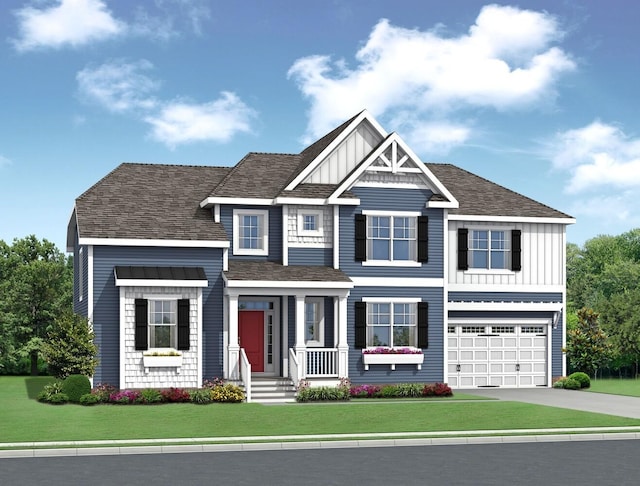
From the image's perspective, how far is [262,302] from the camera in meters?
34.5

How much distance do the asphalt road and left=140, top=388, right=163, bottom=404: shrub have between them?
1072cm

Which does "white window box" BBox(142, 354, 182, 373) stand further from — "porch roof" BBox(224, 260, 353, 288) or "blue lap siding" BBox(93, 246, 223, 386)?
"porch roof" BBox(224, 260, 353, 288)

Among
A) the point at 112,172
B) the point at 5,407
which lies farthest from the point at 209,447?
the point at 112,172

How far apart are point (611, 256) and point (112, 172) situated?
69388mm

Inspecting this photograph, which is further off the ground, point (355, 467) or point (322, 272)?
point (322, 272)

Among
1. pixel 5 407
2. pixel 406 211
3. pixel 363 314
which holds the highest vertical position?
pixel 406 211

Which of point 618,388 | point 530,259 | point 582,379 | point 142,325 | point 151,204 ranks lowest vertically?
point 618,388

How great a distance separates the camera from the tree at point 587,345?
127 feet

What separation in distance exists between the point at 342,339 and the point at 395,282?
3.16 meters

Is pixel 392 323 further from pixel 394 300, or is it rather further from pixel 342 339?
pixel 342 339

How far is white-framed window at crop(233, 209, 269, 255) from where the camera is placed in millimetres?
34562

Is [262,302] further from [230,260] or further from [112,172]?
[112,172]

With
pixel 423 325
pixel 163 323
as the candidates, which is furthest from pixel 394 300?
pixel 163 323

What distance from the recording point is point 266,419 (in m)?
24.9
